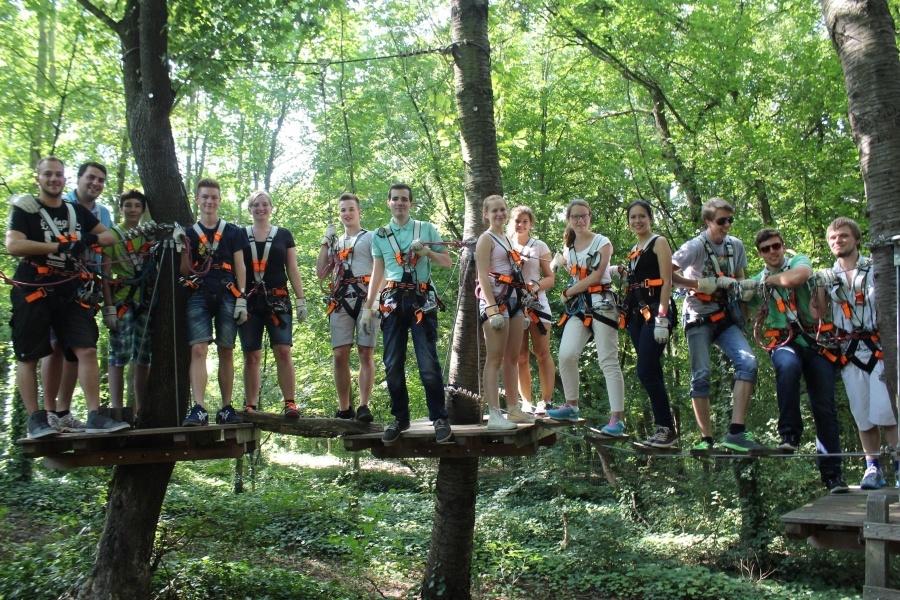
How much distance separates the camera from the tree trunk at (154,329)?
22.3 ft

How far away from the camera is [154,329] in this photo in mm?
6781

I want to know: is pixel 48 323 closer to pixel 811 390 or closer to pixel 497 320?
pixel 497 320

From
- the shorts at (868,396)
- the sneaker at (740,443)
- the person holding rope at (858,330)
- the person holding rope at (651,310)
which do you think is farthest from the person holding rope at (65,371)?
the shorts at (868,396)

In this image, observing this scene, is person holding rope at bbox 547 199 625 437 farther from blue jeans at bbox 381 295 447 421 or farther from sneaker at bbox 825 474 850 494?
sneaker at bbox 825 474 850 494

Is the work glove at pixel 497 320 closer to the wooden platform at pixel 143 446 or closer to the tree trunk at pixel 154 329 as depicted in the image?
the wooden platform at pixel 143 446

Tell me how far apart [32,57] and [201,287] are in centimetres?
1239

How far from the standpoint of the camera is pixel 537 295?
20.5 ft

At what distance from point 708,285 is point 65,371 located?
536 cm

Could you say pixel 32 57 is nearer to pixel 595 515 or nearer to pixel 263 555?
pixel 263 555

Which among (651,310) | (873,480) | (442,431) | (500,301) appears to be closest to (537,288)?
(500,301)

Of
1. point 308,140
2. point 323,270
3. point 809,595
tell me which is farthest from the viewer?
point 308,140

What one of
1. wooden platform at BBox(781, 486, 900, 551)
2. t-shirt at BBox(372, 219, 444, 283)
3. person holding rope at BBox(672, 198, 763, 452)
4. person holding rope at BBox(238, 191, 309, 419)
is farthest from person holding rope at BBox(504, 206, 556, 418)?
wooden platform at BBox(781, 486, 900, 551)

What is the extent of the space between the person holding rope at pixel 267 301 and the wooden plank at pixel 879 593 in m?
4.57

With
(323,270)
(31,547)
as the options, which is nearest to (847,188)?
(323,270)
